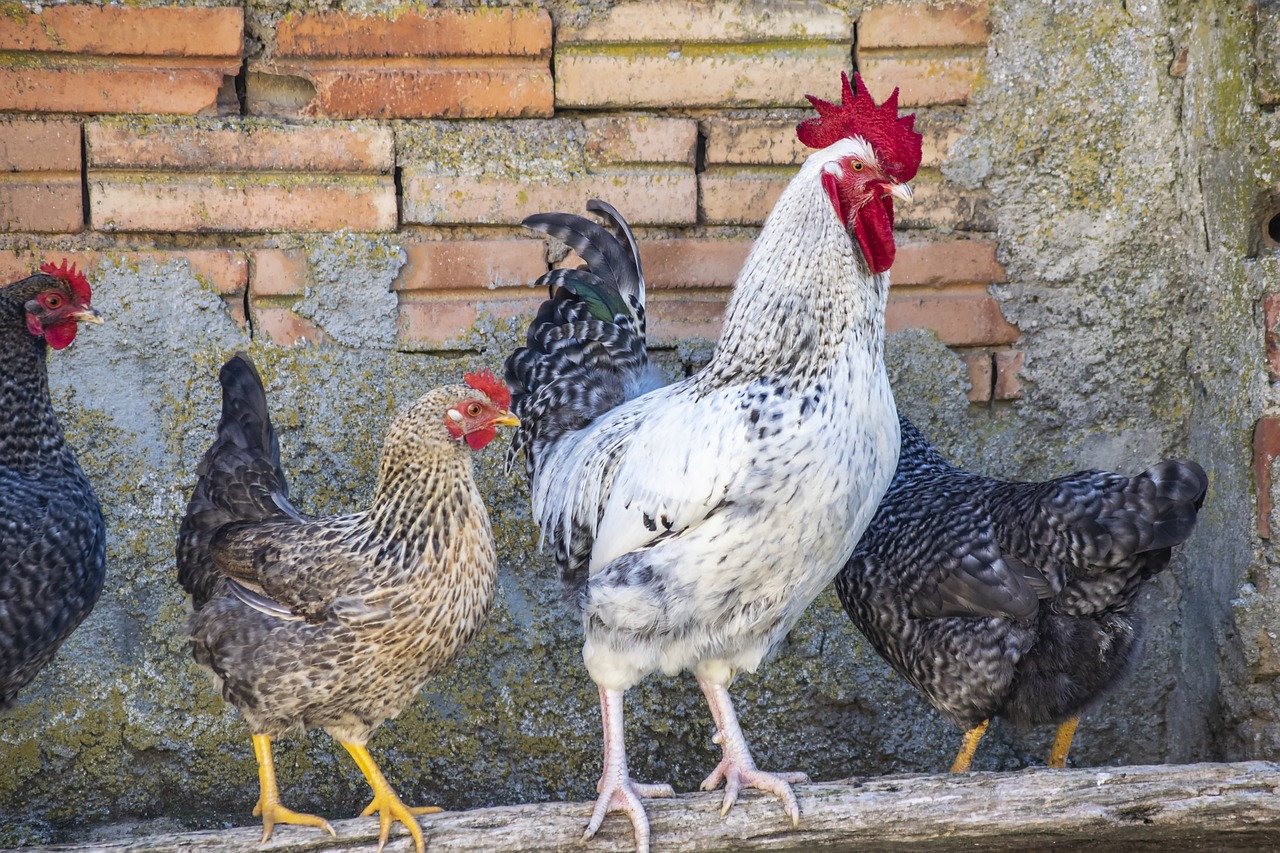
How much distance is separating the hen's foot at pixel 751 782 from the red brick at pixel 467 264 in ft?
4.31

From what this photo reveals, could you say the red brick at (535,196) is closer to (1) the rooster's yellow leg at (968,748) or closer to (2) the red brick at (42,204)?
(2) the red brick at (42,204)

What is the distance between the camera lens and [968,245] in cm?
301

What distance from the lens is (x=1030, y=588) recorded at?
7.89 feet

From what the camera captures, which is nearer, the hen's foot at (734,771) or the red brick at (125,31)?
the hen's foot at (734,771)

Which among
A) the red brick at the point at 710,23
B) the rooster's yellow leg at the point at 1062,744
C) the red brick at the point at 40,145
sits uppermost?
the red brick at the point at 710,23

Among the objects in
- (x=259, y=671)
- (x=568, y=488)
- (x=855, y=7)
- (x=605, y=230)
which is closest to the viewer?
(x=259, y=671)

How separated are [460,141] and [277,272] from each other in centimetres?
56

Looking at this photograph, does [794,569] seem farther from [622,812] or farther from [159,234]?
[159,234]

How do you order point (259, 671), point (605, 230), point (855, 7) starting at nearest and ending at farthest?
→ point (259, 671)
point (605, 230)
point (855, 7)

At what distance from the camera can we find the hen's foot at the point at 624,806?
2.21 meters

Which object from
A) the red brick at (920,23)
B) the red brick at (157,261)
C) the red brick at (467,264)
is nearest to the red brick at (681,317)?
the red brick at (467,264)

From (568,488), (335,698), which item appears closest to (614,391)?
(568,488)

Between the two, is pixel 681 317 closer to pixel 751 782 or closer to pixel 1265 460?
pixel 751 782

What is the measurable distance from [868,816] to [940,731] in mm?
1006
